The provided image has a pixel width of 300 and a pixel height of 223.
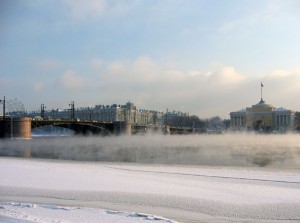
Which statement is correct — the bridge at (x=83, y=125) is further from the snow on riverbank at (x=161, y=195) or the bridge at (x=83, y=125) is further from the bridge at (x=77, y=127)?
the snow on riverbank at (x=161, y=195)

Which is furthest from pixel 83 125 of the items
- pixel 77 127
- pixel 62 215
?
pixel 62 215

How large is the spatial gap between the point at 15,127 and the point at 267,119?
207 ft

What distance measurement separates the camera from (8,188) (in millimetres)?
10148

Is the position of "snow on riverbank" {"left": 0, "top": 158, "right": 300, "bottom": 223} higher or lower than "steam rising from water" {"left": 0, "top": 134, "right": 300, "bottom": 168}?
higher

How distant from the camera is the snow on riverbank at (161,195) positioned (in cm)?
755

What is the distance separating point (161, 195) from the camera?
9133 millimetres

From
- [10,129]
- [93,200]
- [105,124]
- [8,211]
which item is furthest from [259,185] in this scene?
[105,124]

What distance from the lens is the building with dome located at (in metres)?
93.1

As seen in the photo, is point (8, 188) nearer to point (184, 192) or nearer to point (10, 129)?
point (184, 192)

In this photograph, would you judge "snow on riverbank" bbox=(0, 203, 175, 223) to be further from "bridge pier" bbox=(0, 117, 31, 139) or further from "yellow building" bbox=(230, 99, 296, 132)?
"yellow building" bbox=(230, 99, 296, 132)

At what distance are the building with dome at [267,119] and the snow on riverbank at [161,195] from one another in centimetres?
8292

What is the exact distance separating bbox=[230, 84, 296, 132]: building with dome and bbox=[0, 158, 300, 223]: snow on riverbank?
272 ft

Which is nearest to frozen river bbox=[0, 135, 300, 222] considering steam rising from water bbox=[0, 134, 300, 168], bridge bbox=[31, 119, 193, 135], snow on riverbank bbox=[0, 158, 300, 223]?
snow on riverbank bbox=[0, 158, 300, 223]

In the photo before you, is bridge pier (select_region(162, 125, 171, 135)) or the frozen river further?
bridge pier (select_region(162, 125, 171, 135))
